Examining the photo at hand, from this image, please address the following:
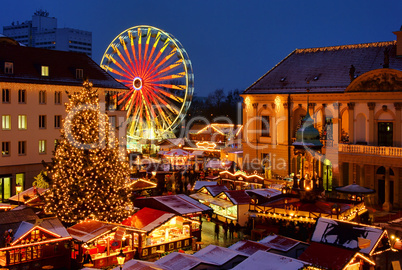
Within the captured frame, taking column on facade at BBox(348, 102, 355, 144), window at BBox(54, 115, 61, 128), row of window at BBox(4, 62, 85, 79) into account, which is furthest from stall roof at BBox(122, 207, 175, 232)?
column on facade at BBox(348, 102, 355, 144)

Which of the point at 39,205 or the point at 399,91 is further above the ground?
the point at 399,91

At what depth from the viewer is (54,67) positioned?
44656 millimetres

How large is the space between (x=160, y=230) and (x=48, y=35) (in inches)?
6571

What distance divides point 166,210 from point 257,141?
22402 millimetres

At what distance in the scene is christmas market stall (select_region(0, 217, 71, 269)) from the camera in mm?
22375

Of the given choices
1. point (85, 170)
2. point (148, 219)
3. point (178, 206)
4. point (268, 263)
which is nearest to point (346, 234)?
point (268, 263)

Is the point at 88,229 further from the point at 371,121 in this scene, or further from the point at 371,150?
the point at 371,121

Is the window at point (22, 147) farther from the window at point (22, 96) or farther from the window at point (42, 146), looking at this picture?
the window at point (22, 96)

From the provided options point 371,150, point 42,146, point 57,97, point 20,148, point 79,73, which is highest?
point 79,73

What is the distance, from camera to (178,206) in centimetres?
2922

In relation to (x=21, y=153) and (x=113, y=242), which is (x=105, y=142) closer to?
(x=113, y=242)

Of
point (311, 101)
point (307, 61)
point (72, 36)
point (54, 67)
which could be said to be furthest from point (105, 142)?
point (72, 36)

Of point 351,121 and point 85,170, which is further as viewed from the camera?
point 351,121

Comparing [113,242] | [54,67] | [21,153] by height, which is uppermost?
[54,67]
